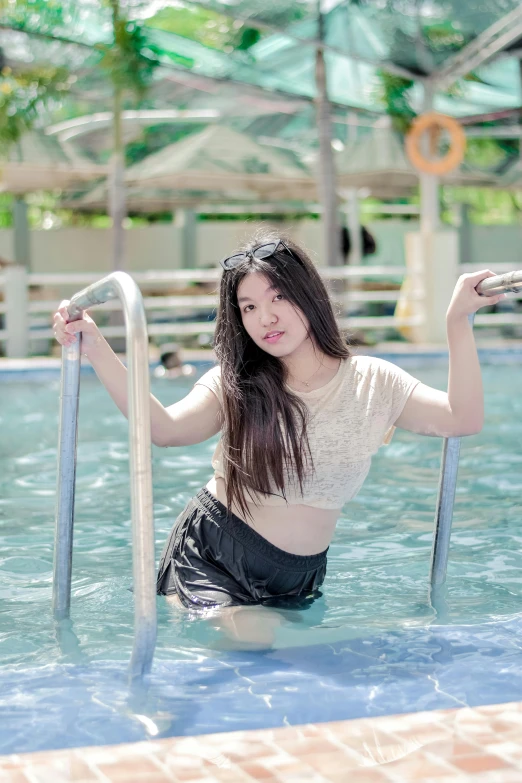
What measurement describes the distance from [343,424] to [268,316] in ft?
1.18

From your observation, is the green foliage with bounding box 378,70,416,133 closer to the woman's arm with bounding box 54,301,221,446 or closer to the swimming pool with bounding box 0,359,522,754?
the swimming pool with bounding box 0,359,522,754

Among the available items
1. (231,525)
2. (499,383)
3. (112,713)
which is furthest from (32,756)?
(499,383)

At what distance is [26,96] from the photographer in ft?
47.3

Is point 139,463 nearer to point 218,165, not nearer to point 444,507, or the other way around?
point 444,507

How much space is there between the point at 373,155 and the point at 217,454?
14.2m

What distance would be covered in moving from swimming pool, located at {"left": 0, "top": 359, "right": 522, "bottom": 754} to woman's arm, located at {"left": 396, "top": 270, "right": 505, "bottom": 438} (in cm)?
58

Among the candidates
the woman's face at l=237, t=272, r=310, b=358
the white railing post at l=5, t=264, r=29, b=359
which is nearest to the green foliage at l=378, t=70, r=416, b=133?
the white railing post at l=5, t=264, r=29, b=359

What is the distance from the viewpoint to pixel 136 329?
2115 mm

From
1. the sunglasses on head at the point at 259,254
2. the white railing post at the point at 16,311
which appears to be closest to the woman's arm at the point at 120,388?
the sunglasses on head at the point at 259,254

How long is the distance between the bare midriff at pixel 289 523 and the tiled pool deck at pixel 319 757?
0.86 m

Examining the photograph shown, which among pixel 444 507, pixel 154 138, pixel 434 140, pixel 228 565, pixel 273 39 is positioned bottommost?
pixel 228 565

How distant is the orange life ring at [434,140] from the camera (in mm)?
13914

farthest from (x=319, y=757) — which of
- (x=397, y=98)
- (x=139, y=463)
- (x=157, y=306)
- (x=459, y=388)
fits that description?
(x=397, y=98)

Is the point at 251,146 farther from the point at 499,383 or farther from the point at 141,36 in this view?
the point at 499,383
